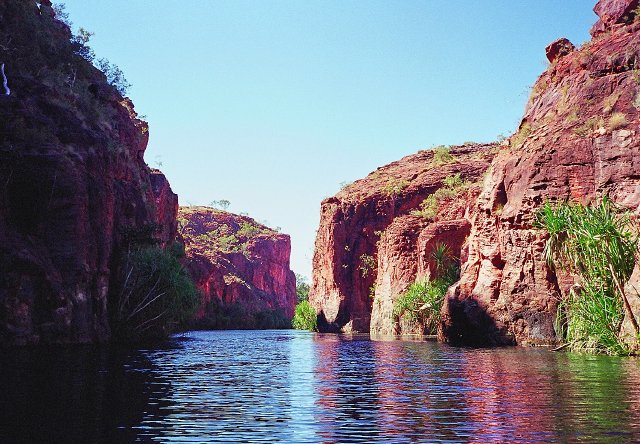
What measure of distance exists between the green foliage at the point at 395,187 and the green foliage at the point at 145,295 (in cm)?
4396

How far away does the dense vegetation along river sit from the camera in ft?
33.9

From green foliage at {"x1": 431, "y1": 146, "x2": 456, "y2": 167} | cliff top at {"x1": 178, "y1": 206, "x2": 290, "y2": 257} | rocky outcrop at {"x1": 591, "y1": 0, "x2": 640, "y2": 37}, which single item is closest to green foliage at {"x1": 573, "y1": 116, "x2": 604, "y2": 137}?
rocky outcrop at {"x1": 591, "y1": 0, "x2": 640, "y2": 37}

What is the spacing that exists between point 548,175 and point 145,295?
27.6m

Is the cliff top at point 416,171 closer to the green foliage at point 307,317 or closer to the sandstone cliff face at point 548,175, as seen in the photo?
the green foliage at point 307,317

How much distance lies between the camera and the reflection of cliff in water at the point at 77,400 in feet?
33.7

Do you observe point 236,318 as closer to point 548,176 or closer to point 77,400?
point 548,176

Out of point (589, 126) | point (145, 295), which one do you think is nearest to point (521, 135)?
point (589, 126)

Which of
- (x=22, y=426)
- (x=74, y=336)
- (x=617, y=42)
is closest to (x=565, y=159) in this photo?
(x=617, y=42)

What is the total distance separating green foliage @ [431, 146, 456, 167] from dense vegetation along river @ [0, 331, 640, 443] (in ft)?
224

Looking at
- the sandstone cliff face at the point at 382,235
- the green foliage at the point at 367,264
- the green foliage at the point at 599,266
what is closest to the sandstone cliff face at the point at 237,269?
the sandstone cliff face at the point at 382,235

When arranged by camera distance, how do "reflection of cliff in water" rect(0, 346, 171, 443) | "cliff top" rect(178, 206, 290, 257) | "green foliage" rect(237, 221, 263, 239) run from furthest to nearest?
1. "green foliage" rect(237, 221, 263, 239)
2. "cliff top" rect(178, 206, 290, 257)
3. "reflection of cliff in water" rect(0, 346, 171, 443)

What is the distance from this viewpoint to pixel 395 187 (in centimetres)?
8806

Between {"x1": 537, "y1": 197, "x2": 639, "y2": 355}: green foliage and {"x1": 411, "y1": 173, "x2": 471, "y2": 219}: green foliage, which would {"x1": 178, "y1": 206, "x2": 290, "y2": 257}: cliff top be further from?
{"x1": 537, "y1": 197, "x2": 639, "y2": 355}: green foliage

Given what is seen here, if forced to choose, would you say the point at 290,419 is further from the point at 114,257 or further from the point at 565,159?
the point at 114,257
